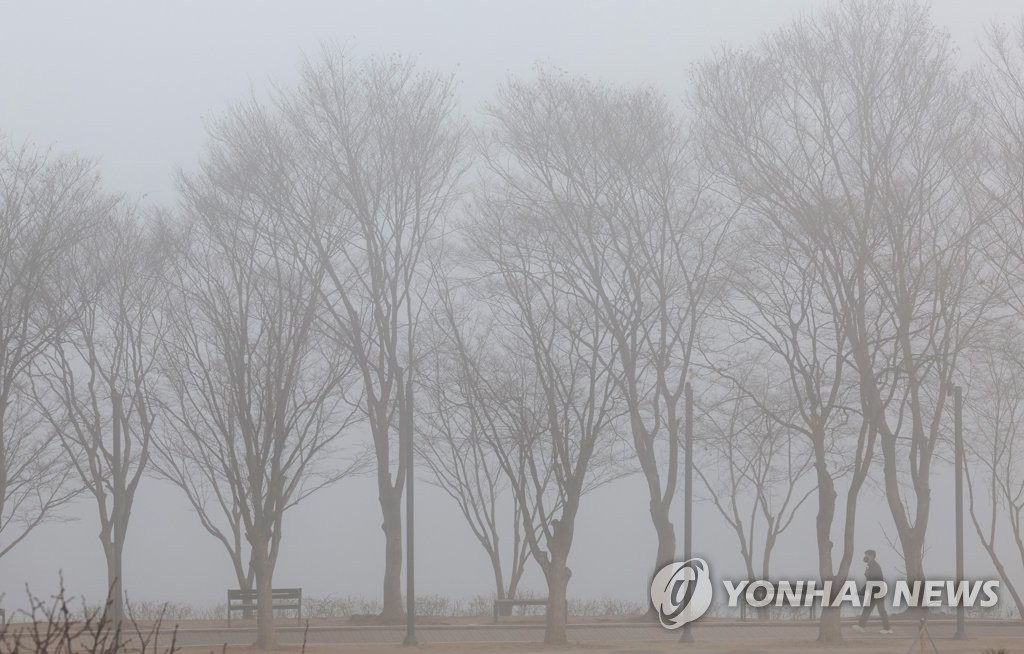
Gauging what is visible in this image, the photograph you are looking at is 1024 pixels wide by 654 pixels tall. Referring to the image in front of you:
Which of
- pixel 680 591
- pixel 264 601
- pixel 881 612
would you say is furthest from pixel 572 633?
pixel 264 601

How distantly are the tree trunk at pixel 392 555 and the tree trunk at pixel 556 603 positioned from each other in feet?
17.8

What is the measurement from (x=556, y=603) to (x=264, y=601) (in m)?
5.52

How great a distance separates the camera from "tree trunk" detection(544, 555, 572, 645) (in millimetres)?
23516

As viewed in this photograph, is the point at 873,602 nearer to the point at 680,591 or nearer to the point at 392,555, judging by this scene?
the point at 680,591

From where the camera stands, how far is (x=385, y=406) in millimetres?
29016

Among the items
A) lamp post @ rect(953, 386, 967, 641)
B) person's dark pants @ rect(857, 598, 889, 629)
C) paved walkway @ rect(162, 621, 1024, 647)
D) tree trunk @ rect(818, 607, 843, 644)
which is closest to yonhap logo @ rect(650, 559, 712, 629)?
paved walkway @ rect(162, 621, 1024, 647)

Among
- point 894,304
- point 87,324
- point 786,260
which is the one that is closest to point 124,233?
point 87,324

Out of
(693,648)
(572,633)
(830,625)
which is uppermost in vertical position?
(830,625)

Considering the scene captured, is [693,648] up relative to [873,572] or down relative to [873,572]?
down

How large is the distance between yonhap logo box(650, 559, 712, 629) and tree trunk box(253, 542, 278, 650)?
337 inches

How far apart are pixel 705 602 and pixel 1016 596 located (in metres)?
14.0

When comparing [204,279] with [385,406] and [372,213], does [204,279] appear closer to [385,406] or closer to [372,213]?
[372,213]

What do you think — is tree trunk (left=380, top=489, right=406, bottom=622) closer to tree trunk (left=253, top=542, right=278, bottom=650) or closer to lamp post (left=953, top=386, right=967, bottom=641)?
tree trunk (left=253, top=542, right=278, bottom=650)

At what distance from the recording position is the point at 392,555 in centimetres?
2892
